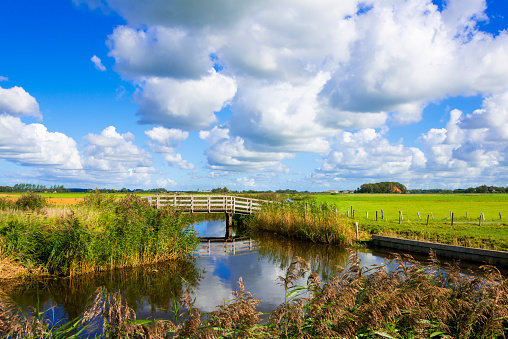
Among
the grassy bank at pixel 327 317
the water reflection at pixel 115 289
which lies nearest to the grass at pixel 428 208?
the water reflection at pixel 115 289

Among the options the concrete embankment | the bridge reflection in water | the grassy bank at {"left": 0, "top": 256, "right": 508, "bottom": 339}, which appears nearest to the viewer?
the grassy bank at {"left": 0, "top": 256, "right": 508, "bottom": 339}

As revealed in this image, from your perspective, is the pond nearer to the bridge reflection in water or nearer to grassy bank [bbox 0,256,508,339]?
the bridge reflection in water

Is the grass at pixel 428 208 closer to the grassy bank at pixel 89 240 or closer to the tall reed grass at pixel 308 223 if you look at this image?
the tall reed grass at pixel 308 223

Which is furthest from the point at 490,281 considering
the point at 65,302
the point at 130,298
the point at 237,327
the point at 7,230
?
the point at 7,230

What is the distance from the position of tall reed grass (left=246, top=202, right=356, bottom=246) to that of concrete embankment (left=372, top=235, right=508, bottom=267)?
1913 millimetres

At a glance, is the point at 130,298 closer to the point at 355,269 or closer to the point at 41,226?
the point at 41,226

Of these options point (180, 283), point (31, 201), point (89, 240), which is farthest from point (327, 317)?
point (31, 201)

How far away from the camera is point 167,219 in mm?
14820

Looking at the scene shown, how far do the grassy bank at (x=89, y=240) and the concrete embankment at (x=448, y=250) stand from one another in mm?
10404

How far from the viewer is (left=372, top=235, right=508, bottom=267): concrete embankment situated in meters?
13.2

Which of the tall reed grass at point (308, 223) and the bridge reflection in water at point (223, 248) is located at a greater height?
the tall reed grass at point (308, 223)

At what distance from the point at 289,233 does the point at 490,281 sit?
16832 mm

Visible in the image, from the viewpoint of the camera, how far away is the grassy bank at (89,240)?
37.4ft

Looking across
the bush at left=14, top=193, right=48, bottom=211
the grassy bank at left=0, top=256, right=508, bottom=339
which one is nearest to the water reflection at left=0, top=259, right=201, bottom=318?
the grassy bank at left=0, top=256, right=508, bottom=339
